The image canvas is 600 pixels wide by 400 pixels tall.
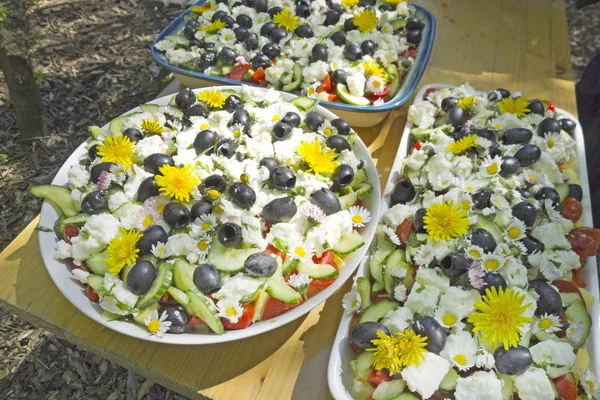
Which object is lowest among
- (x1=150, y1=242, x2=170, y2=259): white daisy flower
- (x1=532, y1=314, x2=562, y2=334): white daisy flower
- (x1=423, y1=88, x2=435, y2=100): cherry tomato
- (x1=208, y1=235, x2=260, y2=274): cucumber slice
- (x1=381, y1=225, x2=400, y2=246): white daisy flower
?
(x1=532, y1=314, x2=562, y2=334): white daisy flower

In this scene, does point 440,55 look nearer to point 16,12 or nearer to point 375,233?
point 375,233

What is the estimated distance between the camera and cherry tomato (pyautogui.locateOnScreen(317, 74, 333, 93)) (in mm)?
1389

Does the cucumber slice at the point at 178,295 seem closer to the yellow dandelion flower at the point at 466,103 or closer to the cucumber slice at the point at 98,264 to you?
the cucumber slice at the point at 98,264

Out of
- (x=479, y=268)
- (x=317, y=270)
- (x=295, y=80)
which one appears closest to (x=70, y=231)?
(x=317, y=270)

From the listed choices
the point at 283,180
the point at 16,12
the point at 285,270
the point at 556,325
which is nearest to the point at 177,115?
the point at 283,180

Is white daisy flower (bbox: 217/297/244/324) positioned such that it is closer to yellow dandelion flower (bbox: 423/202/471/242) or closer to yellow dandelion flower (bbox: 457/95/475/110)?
yellow dandelion flower (bbox: 423/202/471/242)

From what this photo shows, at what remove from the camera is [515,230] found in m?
1.04

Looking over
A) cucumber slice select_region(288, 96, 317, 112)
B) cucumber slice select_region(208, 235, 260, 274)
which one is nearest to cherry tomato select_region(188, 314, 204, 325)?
cucumber slice select_region(208, 235, 260, 274)

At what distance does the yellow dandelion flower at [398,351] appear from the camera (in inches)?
32.4

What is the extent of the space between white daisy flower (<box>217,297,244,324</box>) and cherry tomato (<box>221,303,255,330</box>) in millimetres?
13

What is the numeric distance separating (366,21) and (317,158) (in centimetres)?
71

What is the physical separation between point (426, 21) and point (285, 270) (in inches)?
46.2

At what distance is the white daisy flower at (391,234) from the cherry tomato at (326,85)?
53 centimetres

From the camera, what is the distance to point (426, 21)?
164cm
